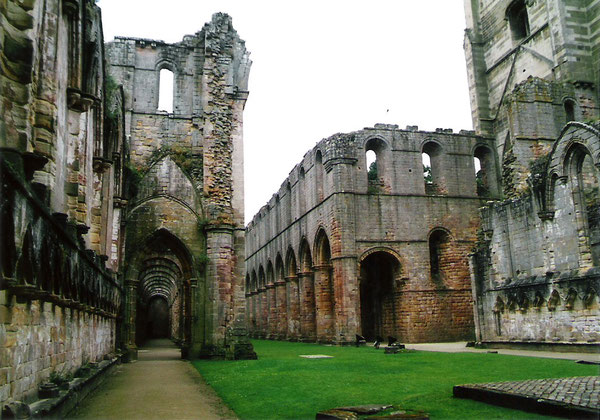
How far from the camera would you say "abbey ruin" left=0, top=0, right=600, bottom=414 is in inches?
236

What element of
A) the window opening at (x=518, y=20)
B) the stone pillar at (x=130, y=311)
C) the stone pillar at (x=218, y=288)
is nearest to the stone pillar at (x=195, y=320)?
the stone pillar at (x=218, y=288)

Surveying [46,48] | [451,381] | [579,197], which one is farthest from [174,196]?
[579,197]

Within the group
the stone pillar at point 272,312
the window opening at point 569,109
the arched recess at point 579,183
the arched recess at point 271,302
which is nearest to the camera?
the arched recess at point 579,183

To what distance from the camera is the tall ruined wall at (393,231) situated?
934 inches

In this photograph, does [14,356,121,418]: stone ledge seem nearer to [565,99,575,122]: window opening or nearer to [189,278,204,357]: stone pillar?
[189,278,204,357]: stone pillar

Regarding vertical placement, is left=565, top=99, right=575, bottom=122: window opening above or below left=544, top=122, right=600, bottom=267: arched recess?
above

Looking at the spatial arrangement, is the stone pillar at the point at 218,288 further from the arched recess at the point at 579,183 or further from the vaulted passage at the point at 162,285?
the arched recess at the point at 579,183

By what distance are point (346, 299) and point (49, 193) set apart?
17413mm

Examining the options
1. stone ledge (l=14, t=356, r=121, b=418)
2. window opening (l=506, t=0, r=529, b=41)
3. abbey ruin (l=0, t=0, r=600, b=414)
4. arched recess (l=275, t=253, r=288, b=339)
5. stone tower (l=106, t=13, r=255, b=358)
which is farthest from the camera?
arched recess (l=275, t=253, r=288, b=339)

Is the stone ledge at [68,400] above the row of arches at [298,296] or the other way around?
the other way around

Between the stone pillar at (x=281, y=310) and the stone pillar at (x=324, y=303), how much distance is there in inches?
262

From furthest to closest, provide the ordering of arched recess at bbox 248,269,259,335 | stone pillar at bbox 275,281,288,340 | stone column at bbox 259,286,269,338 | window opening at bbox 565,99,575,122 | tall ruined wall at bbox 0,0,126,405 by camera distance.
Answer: arched recess at bbox 248,269,259,335
stone column at bbox 259,286,269,338
stone pillar at bbox 275,281,288,340
window opening at bbox 565,99,575,122
tall ruined wall at bbox 0,0,126,405

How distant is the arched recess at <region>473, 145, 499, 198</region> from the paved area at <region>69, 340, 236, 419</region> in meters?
19.3

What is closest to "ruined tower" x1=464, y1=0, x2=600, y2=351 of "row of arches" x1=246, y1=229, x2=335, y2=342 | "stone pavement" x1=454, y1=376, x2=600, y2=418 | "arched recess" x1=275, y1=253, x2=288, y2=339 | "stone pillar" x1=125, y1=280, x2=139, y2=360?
"stone pavement" x1=454, y1=376, x2=600, y2=418
